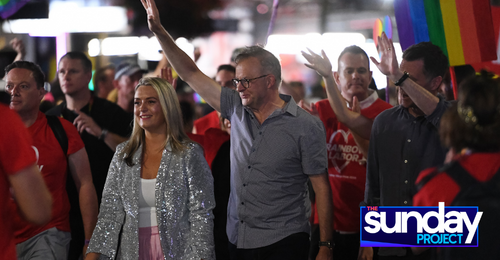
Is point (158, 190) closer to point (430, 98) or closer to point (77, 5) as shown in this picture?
point (430, 98)

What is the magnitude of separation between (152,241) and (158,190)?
0.26 metres

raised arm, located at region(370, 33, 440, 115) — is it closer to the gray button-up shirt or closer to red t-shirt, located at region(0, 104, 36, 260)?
the gray button-up shirt

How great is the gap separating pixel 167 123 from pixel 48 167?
2.47 feet

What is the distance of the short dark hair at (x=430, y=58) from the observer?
103 inches

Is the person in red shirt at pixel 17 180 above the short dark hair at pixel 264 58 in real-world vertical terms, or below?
below

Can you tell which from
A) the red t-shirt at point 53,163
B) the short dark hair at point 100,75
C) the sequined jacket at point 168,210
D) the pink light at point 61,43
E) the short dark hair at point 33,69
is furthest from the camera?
the short dark hair at point 100,75

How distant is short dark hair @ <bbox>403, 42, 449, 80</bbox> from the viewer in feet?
8.57

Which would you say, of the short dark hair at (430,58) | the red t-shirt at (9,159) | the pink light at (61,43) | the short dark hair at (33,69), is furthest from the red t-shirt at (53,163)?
the pink light at (61,43)

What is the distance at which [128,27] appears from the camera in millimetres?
5496

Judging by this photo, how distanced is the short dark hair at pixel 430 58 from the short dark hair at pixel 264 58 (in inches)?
29.0

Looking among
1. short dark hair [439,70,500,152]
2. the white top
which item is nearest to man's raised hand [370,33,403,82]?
short dark hair [439,70,500,152]

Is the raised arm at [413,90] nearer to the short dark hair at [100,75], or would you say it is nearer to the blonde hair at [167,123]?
the blonde hair at [167,123]

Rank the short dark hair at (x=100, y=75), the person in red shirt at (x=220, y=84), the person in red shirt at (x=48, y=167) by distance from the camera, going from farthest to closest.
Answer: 1. the short dark hair at (x=100, y=75)
2. the person in red shirt at (x=220, y=84)
3. the person in red shirt at (x=48, y=167)

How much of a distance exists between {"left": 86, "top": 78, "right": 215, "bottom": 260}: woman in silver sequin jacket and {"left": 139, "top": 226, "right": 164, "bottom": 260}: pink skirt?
1.2 inches
